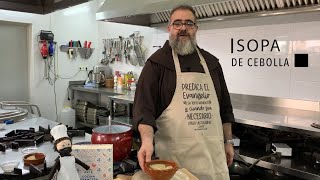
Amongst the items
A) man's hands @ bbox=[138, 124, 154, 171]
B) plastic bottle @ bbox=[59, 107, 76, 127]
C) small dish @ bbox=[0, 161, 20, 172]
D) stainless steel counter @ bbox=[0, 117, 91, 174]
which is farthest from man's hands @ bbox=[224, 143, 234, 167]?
plastic bottle @ bbox=[59, 107, 76, 127]

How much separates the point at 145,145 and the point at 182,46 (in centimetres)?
56

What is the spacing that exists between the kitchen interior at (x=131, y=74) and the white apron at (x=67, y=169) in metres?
0.18

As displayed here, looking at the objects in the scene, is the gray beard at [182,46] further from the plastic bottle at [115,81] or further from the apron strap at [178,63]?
the plastic bottle at [115,81]

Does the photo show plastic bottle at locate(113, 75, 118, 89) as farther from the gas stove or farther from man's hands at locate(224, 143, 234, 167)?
man's hands at locate(224, 143, 234, 167)

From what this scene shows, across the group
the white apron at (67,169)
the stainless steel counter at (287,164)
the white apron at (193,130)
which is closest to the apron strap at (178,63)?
the white apron at (193,130)

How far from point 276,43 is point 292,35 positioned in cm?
15

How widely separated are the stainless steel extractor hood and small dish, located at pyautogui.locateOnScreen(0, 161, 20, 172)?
1.64m

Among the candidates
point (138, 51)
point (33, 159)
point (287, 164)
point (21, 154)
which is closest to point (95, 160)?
point (33, 159)

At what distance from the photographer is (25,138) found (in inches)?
69.6

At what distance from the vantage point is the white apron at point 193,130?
1421mm

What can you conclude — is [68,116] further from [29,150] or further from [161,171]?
[161,171]

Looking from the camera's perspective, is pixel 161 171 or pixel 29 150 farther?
pixel 29 150

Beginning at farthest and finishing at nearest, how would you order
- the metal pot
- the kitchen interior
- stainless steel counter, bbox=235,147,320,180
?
the kitchen interior, stainless steel counter, bbox=235,147,320,180, the metal pot

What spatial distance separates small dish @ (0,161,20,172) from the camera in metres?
1.24
